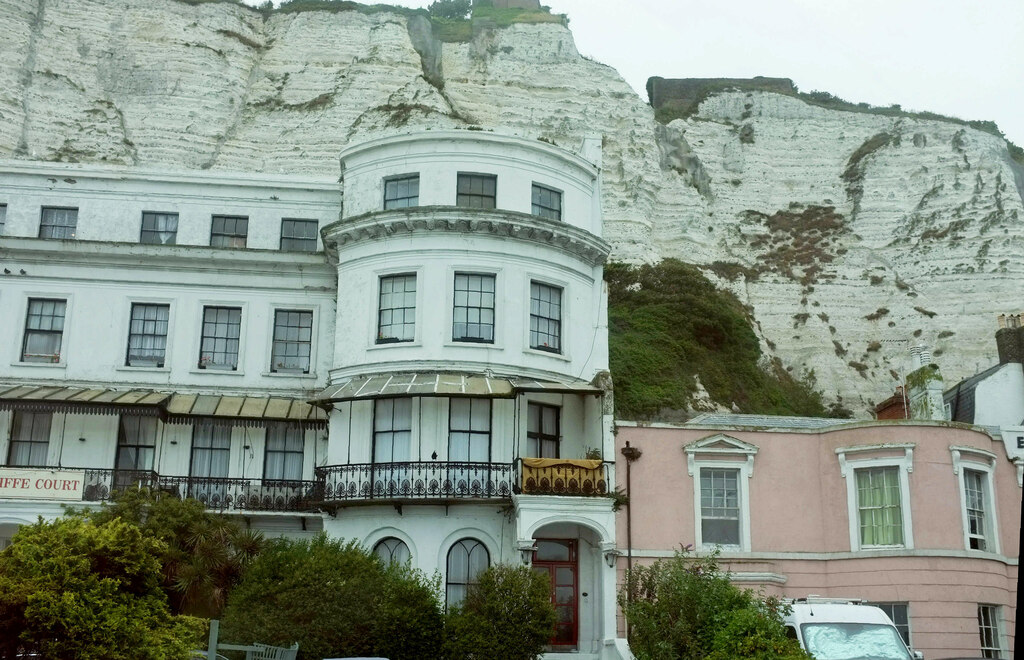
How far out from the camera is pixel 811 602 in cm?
1991

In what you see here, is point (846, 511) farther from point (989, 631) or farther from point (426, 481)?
point (426, 481)

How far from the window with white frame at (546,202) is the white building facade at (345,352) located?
7cm

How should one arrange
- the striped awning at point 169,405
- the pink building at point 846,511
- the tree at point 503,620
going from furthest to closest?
1. the striped awning at point 169,405
2. the pink building at point 846,511
3. the tree at point 503,620

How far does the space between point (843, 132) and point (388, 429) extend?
58.5 m

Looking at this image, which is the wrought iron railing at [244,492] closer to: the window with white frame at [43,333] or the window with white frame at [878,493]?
the window with white frame at [43,333]

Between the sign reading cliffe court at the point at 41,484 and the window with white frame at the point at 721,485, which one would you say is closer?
the window with white frame at the point at 721,485

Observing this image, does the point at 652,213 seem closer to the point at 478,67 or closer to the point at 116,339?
the point at 478,67

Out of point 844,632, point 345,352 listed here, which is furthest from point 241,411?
point 844,632

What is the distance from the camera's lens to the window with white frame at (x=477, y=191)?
30.7 meters

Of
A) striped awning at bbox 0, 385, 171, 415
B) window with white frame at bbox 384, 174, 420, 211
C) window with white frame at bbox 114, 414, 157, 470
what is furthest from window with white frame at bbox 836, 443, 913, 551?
window with white frame at bbox 114, 414, 157, 470

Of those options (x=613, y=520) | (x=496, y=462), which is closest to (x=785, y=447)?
(x=613, y=520)

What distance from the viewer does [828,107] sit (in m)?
81.2

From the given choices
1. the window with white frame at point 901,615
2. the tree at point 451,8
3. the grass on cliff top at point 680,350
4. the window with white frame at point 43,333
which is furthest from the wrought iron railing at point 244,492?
the tree at point 451,8

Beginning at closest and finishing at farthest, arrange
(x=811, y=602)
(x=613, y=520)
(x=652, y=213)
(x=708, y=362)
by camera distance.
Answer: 1. (x=811, y=602)
2. (x=613, y=520)
3. (x=708, y=362)
4. (x=652, y=213)
